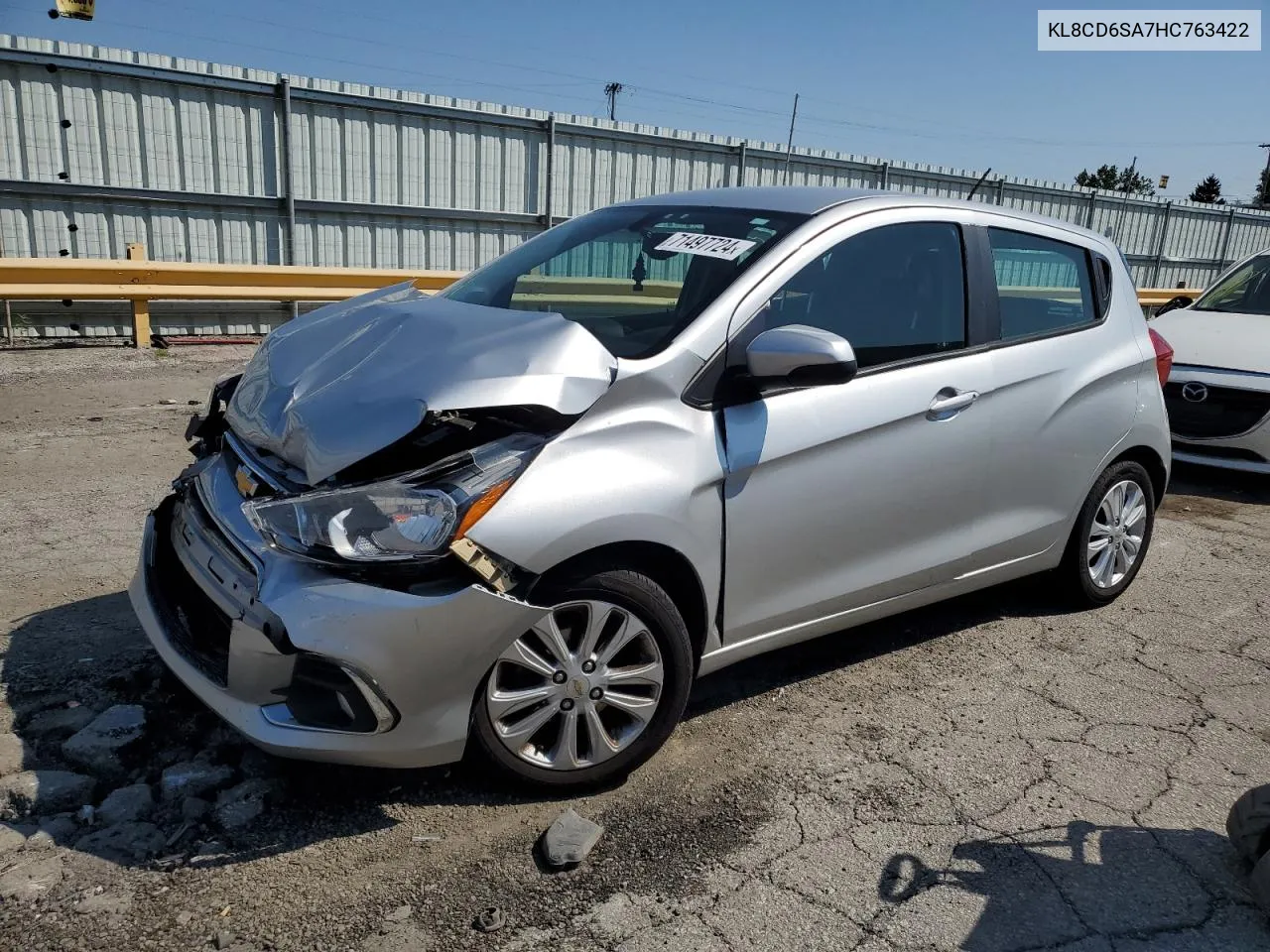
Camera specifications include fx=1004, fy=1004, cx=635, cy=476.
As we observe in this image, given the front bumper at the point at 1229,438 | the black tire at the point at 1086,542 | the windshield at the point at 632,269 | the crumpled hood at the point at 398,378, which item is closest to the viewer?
the crumpled hood at the point at 398,378

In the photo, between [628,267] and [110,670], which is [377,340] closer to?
[628,267]

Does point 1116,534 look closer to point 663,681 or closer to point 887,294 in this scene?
point 887,294

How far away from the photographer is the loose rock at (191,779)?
275 cm

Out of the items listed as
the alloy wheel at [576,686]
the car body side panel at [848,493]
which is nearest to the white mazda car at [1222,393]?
the car body side panel at [848,493]

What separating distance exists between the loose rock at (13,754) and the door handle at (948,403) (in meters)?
2.99

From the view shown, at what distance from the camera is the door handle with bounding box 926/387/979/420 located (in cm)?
350

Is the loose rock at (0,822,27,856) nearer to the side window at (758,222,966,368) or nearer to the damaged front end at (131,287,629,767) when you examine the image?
the damaged front end at (131,287,629,767)

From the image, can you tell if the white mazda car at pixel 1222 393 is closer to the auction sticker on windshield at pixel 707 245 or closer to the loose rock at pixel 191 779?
the auction sticker on windshield at pixel 707 245

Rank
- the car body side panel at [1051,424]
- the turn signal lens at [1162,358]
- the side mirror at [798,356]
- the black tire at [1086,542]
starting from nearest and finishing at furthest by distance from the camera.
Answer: the side mirror at [798,356]
the car body side panel at [1051,424]
the black tire at [1086,542]
the turn signal lens at [1162,358]

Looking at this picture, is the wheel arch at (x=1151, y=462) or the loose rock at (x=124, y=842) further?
the wheel arch at (x=1151, y=462)

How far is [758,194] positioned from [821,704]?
6.26 ft

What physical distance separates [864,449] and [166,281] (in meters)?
8.38

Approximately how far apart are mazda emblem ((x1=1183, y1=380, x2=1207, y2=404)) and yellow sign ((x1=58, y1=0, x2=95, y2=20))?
11.7 m

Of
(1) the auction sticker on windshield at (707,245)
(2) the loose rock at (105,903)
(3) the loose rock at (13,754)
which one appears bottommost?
(2) the loose rock at (105,903)
